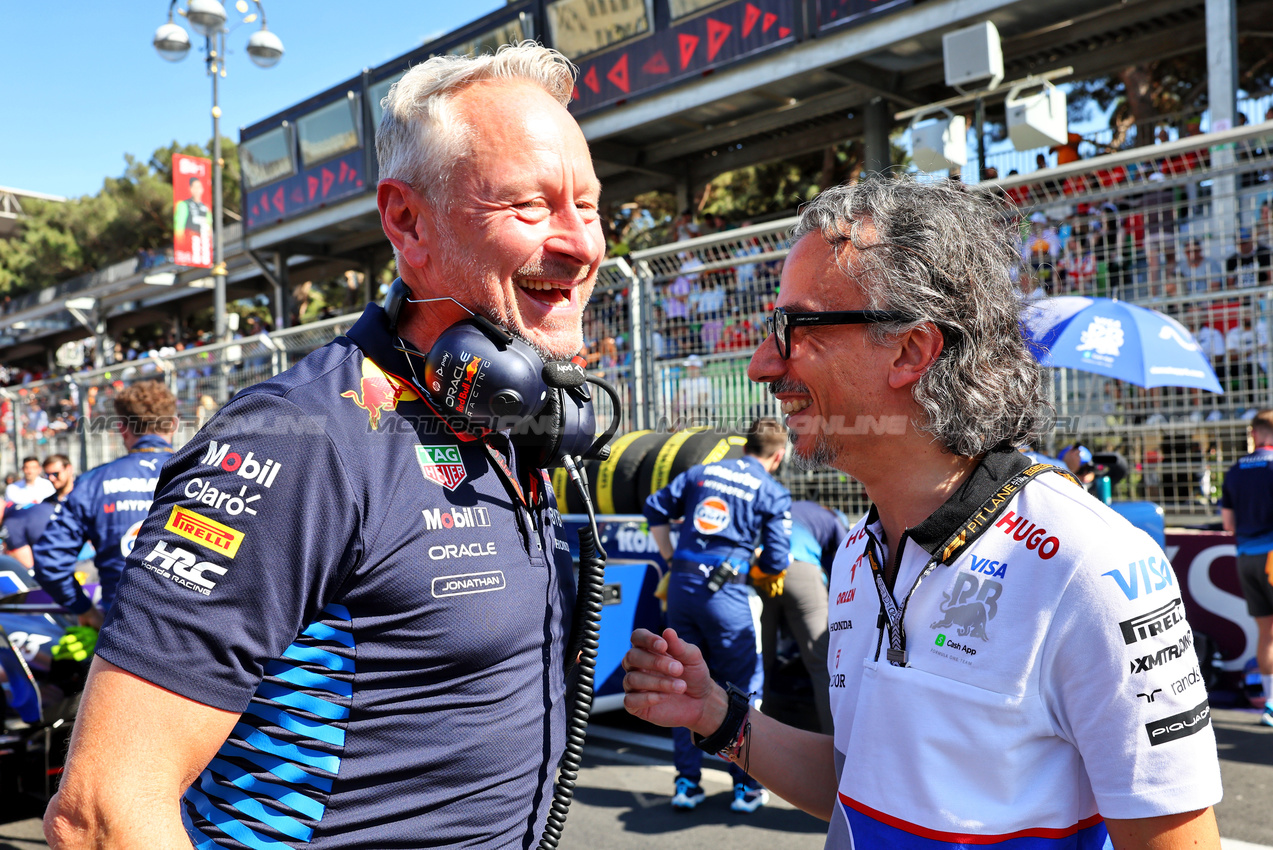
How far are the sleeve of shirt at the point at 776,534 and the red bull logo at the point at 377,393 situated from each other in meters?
4.21

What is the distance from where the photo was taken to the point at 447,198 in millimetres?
1588

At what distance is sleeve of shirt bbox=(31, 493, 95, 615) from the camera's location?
5.22 meters

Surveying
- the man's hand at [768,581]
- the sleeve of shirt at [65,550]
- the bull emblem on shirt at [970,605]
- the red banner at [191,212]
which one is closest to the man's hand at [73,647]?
the sleeve of shirt at [65,550]

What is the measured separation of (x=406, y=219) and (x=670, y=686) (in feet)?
3.51

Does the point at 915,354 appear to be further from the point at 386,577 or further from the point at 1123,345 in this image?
the point at 1123,345

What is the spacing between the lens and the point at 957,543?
1573mm

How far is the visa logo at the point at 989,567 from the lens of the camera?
1514mm

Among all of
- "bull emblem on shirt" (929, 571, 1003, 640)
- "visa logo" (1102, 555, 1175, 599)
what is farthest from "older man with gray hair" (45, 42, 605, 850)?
"visa logo" (1102, 555, 1175, 599)

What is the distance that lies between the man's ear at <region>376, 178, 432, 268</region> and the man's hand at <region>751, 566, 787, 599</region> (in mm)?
4364

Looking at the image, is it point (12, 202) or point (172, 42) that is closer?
point (172, 42)

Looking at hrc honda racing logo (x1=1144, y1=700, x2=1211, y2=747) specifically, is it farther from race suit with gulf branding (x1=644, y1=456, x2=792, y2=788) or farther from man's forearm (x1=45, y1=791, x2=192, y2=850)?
race suit with gulf branding (x1=644, y1=456, x2=792, y2=788)

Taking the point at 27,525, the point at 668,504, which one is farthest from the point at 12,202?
the point at 668,504

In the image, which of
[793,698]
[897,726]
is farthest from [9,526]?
[897,726]

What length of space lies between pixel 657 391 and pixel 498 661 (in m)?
6.42
